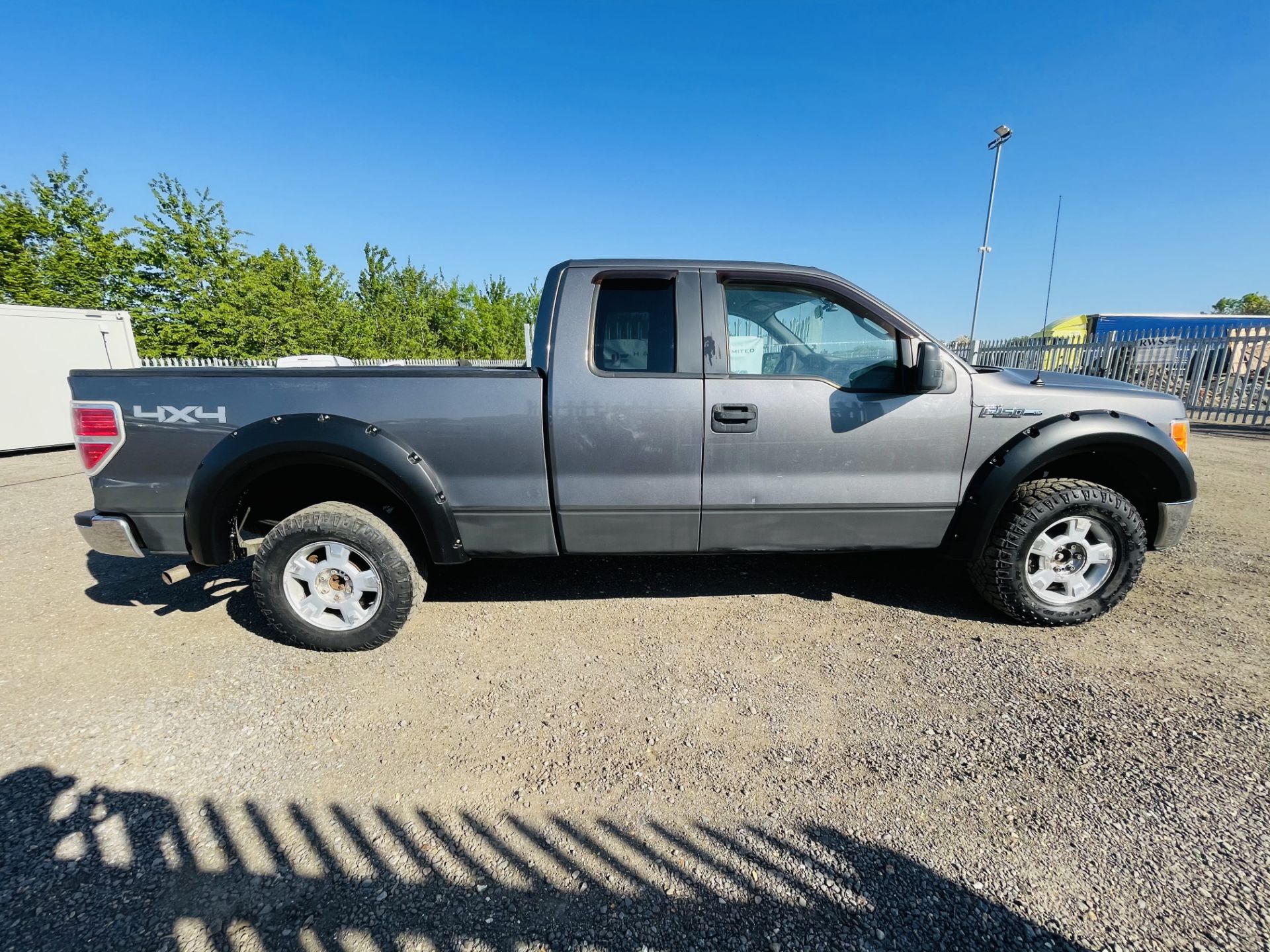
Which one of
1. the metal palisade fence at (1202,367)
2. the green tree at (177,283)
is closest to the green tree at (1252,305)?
the metal palisade fence at (1202,367)

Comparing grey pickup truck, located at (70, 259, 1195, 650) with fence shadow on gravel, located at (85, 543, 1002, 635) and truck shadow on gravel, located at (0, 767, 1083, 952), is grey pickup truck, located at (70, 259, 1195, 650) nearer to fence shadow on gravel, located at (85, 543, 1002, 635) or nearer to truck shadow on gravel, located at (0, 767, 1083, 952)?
fence shadow on gravel, located at (85, 543, 1002, 635)

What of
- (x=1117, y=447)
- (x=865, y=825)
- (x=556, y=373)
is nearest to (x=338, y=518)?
(x=556, y=373)

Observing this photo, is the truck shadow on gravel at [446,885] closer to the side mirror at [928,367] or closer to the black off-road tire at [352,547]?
the black off-road tire at [352,547]

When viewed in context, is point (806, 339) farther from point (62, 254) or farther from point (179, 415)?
point (62, 254)

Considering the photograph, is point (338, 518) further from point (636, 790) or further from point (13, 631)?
point (13, 631)

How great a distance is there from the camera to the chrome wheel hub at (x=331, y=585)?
2.74 meters

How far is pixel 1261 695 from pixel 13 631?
6.53 metres

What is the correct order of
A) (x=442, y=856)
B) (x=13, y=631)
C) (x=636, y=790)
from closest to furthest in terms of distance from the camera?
(x=442, y=856)
(x=636, y=790)
(x=13, y=631)

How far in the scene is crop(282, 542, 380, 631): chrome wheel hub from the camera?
274 cm

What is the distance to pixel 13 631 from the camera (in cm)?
306

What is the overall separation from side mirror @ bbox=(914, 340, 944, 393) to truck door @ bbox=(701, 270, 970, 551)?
8 centimetres

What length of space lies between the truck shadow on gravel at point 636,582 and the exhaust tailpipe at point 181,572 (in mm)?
484

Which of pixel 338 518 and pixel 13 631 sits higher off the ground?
pixel 338 518

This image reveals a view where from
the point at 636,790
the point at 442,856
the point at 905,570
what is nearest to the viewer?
the point at 442,856
